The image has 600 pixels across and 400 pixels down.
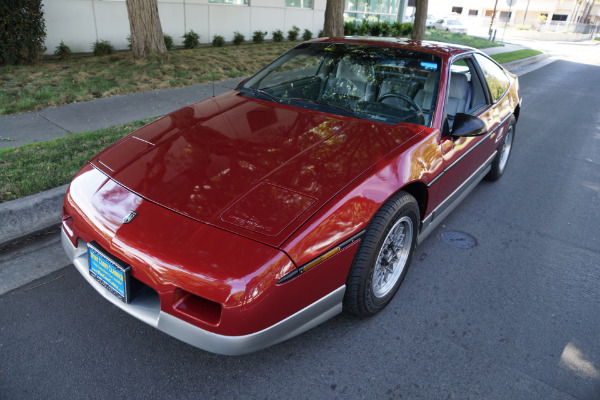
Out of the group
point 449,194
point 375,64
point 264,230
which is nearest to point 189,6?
point 375,64

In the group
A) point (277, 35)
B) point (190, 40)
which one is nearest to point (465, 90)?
point (190, 40)

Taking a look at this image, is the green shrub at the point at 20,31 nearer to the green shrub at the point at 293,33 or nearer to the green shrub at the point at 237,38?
the green shrub at the point at 237,38

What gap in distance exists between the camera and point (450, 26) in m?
31.8

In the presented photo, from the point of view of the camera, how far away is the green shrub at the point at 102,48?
9.51 metres

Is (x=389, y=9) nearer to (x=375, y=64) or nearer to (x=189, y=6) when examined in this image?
(x=189, y=6)

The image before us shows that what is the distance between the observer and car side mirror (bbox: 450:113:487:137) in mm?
2965

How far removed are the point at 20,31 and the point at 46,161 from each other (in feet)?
16.8

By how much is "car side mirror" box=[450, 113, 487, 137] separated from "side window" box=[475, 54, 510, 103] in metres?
1.24

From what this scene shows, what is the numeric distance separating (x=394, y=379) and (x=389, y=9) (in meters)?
24.4

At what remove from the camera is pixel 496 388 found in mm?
2193

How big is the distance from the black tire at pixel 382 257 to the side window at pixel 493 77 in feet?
6.74

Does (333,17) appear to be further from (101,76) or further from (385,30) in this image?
(385,30)

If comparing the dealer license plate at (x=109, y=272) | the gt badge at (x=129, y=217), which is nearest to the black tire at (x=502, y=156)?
the gt badge at (x=129, y=217)

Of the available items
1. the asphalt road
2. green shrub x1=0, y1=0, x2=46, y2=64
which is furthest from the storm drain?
green shrub x1=0, y1=0, x2=46, y2=64
